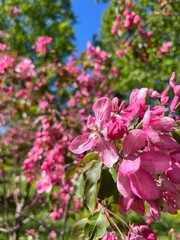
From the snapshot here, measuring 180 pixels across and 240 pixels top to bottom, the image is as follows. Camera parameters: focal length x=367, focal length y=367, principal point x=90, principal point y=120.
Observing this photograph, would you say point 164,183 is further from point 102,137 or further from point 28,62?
point 28,62

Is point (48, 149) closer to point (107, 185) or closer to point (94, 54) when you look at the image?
point (94, 54)

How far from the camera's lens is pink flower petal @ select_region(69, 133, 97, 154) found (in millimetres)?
824

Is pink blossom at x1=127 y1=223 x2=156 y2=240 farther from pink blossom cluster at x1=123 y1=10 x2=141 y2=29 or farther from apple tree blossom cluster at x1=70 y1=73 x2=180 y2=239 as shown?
pink blossom cluster at x1=123 y1=10 x2=141 y2=29

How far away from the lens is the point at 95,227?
35.2 inches

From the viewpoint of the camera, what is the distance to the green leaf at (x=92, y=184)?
92 cm

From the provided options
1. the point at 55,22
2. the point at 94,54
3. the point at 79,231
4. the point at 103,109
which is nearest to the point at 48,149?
the point at 94,54

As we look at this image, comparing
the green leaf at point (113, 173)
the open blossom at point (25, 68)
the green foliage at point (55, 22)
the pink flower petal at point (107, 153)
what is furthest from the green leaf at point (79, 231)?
the green foliage at point (55, 22)

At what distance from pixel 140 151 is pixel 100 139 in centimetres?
9

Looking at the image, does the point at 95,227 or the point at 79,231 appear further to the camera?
the point at 79,231

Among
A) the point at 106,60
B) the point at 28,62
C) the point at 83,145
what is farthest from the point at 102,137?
the point at 106,60

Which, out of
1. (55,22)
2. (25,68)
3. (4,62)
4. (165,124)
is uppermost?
(55,22)

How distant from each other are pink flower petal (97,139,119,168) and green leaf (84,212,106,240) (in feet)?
0.63

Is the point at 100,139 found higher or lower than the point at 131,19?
lower

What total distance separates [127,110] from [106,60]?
3.53 meters
